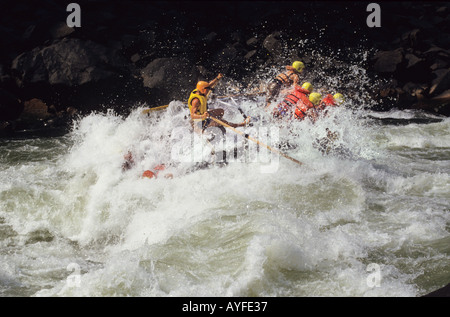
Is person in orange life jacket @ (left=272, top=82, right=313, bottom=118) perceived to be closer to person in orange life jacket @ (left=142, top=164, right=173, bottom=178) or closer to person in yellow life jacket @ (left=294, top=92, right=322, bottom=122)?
person in yellow life jacket @ (left=294, top=92, right=322, bottom=122)

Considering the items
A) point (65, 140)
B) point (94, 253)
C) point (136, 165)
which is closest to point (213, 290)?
point (94, 253)

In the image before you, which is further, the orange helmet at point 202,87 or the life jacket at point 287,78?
the life jacket at point 287,78

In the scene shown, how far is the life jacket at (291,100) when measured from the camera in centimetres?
757

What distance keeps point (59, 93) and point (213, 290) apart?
32.9 ft

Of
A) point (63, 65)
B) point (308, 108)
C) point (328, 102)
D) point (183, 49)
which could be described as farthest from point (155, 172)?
point (183, 49)

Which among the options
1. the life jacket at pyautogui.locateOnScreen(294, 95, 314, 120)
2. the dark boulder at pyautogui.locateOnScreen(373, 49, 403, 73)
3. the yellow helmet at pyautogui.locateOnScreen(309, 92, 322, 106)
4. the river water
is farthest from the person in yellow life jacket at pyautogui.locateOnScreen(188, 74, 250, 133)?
the dark boulder at pyautogui.locateOnScreen(373, 49, 403, 73)

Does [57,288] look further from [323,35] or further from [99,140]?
[323,35]

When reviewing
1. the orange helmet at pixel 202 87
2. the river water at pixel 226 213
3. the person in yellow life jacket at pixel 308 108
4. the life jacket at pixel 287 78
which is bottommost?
the river water at pixel 226 213

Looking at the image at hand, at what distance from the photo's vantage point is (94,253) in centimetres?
552

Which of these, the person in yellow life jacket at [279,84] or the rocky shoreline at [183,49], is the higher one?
the rocky shoreline at [183,49]

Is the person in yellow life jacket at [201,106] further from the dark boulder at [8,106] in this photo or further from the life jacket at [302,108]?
the dark boulder at [8,106]

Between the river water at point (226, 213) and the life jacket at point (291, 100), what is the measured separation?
336mm

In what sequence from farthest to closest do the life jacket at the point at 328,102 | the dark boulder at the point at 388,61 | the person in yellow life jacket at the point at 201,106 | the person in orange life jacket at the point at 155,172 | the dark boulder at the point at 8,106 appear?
the dark boulder at the point at 388,61 < the dark boulder at the point at 8,106 < the life jacket at the point at 328,102 < the person in yellow life jacket at the point at 201,106 < the person in orange life jacket at the point at 155,172

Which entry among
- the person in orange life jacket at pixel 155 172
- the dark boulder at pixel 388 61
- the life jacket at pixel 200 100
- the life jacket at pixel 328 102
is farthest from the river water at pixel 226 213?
the dark boulder at pixel 388 61
